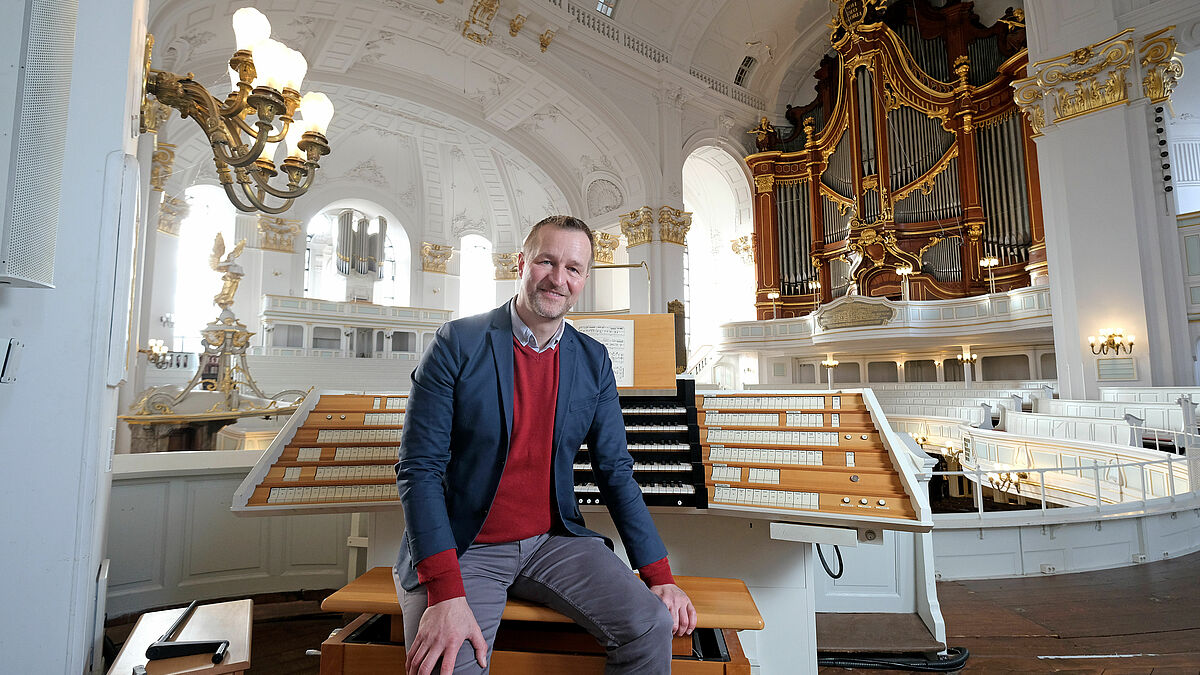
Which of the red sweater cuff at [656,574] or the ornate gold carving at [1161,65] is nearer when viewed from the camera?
the red sweater cuff at [656,574]

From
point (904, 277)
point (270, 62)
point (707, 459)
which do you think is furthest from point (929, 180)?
point (270, 62)

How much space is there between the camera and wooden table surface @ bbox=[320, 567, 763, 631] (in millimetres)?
1618

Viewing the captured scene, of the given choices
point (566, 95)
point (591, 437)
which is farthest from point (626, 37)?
Answer: point (591, 437)

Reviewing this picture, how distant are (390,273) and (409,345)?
9.04 feet

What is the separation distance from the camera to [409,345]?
1741 cm

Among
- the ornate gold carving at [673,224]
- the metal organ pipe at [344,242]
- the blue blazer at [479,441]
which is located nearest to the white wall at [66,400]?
the blue blazer at [479,441]

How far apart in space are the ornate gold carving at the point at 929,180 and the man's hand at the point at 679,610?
1573 centimetres

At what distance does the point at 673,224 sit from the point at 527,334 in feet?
39.6

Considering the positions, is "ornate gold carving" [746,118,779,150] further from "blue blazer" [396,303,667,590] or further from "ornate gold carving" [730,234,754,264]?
"blue blazer" [396,303,667,590]

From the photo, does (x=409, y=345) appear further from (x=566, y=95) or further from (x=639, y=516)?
(x=639, y=516)

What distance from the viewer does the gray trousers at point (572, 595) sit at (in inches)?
57.3

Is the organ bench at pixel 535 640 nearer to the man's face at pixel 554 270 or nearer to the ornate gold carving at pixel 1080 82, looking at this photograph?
the man's face at pixel 554 270

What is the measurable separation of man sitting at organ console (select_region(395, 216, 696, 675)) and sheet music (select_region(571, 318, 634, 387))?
104cm

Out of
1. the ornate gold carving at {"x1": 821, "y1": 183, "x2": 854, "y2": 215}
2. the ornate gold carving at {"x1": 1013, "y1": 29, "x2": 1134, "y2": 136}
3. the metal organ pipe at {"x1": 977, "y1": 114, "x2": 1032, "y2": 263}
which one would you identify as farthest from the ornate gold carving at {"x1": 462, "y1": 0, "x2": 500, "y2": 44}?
the metal organ pipe at {"x1": 977, "y1": 114, "x2": 1032, "y2": 263}
